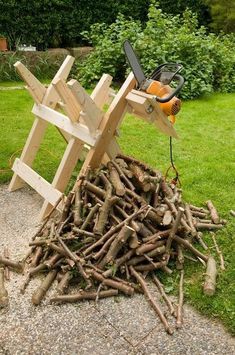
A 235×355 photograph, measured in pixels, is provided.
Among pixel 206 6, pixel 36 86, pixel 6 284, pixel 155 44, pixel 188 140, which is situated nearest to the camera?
pixel 6 284

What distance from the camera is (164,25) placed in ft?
32.0

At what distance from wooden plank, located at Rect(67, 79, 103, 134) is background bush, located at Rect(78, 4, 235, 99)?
16.6 feet

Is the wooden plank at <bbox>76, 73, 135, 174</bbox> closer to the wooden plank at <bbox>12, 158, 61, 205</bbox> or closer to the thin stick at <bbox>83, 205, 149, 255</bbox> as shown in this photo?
the wooden plank at <bbox>12, 158, 61, 205</bbox>

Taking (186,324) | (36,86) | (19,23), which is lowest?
(19,23)

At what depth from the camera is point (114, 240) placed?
138 inches

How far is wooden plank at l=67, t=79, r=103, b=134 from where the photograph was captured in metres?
3.63

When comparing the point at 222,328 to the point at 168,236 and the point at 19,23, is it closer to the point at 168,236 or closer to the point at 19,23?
the point at 168,236

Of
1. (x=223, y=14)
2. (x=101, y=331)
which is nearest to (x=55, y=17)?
(x=223, y=14)

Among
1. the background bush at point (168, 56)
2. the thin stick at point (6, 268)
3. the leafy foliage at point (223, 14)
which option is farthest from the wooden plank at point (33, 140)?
the leafy foliage at point (223, 14)

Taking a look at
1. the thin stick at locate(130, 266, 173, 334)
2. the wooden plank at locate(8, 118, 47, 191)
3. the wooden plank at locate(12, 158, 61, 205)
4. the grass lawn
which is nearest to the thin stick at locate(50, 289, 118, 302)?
the thin stick at locate(130, 266, 173, 334)

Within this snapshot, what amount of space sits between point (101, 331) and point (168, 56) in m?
7.04

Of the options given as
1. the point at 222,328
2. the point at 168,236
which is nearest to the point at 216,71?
the point at 168,236

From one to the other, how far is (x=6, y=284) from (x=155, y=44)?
6.95 metres

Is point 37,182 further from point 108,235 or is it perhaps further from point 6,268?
point 108,235
